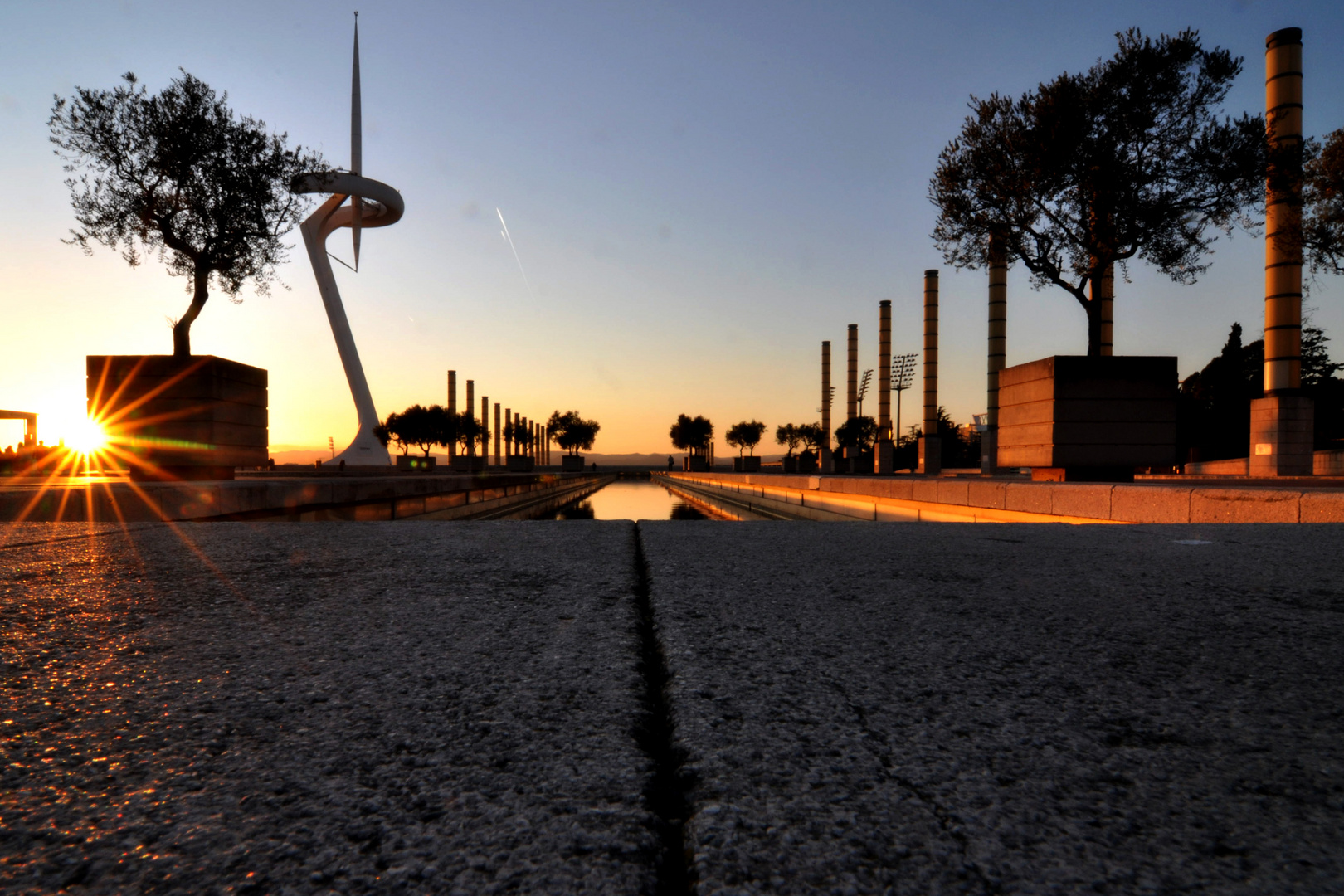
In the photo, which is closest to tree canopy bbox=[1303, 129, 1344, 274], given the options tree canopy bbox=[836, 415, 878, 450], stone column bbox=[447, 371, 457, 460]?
tree canopy bbox=[836, 415, 878, 450]

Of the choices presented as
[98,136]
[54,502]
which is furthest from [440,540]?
[98,136]

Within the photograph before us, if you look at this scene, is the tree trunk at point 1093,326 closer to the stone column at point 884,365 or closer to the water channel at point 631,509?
the water channel at point 631,509

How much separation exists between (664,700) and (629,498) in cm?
3186

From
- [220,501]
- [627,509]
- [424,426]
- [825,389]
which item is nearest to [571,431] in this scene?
[424,426]

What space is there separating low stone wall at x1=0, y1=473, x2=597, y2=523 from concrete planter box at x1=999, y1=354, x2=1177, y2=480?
356 inches

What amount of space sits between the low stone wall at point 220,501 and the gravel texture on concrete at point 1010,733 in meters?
5.41

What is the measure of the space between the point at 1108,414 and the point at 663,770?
9.65 m

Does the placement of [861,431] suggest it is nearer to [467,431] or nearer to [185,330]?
[467,431]

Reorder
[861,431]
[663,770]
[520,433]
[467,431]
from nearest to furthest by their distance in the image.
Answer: [663,770] < [861,431] < [467,431] < [520,433]

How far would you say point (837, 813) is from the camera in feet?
2.75

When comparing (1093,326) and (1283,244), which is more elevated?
(1283,244)

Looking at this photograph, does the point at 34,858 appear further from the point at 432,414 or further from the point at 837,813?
the point at 432,414

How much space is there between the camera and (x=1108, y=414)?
28.7 ft

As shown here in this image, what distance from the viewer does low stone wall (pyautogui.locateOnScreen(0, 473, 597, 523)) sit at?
205 inches
